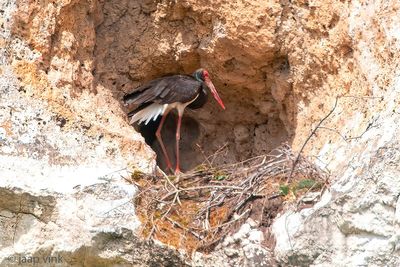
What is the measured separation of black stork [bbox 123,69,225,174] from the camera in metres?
7.77

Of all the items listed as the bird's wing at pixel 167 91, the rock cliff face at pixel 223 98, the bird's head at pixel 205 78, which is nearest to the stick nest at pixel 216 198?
the rock cliff face at pixel 223 98

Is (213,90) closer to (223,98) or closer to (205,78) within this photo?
(205,78)

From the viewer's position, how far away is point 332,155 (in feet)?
21.4

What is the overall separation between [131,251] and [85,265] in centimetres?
32

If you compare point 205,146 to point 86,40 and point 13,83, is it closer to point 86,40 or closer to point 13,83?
point 86,40

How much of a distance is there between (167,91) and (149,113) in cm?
26

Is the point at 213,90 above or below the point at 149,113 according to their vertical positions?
above

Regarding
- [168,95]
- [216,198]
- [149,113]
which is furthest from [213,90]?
[216,198]

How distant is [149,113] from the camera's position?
7969 millimetres

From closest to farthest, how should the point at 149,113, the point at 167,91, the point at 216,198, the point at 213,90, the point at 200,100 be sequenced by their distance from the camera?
the point at 216,198, the point at 167,91, the point at 149,113, the point at 213,90, the point at 200,100

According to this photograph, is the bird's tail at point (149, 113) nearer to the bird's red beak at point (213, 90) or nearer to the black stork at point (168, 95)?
the black stork at point (168, 95)

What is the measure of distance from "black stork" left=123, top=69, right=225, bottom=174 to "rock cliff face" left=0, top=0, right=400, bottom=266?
14 centimetres

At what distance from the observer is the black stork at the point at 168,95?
25.5ft

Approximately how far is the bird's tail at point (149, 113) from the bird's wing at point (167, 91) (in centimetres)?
9
